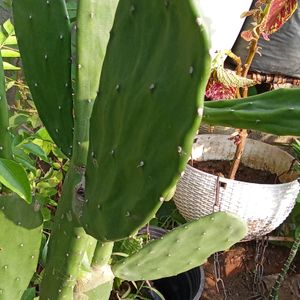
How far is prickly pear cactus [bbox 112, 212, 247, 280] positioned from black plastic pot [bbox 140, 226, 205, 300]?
20.8 inches

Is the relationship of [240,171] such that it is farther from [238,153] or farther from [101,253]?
[101,253]

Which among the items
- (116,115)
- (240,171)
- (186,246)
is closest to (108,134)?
(116,115)

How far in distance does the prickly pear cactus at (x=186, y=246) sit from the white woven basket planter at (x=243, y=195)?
69cm

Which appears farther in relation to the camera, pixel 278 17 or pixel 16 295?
pixel 278 17

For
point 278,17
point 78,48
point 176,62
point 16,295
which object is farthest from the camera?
point 278,17

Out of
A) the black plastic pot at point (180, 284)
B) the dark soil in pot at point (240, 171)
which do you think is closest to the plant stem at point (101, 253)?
the black plastic pot at point (180, 284)

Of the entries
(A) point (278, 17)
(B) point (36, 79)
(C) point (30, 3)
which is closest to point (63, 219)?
(B) point (36, 79)

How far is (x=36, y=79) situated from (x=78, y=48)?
129 millimetres

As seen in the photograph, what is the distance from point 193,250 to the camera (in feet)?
3.49

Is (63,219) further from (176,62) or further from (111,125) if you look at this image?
(176,62)

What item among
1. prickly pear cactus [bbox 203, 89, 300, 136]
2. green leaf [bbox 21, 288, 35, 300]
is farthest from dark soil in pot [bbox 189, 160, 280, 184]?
prickly pear cactus [bbox 203, 89, 300, 136]

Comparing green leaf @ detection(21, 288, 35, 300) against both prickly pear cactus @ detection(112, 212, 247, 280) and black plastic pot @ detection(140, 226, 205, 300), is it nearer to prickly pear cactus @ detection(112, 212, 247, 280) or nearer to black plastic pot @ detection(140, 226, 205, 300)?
prickly pear cactus @ detection(112, 212, 247, 280)

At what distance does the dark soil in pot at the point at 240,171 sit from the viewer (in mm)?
1965

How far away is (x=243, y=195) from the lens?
176 centimetres
